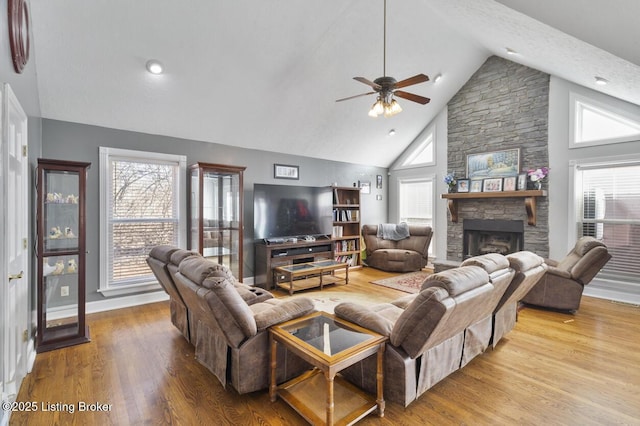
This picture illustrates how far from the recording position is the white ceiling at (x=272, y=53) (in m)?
2.85

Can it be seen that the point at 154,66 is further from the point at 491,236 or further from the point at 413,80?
the point at 491,236

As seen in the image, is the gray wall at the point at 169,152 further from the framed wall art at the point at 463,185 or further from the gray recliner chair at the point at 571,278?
the gray recliner chair at the point at 571,278

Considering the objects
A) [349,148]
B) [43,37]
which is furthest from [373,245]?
[43,37]

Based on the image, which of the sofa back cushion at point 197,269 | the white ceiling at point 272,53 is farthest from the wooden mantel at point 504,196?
the sofa back cushion at point 197,269

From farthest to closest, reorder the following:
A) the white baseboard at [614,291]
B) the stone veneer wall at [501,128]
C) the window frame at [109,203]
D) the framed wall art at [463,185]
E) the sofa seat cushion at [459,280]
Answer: the framed wall art at [463,185], the stone veneer wall at [501,128], the white baseboard at [614,291], the window frame at [109,203], the sofa seat cushion at [459,280]

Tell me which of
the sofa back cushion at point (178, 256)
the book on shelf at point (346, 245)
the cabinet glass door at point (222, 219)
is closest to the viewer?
the sofa back cushion at point (178, 256)

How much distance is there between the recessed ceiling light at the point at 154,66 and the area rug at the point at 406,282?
178 inches

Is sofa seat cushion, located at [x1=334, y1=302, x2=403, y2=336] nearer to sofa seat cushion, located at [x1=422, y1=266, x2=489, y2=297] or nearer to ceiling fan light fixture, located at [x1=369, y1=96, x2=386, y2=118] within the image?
sofa seat cushion, located at [x1=422, y1=266, x2=489, y2=297]

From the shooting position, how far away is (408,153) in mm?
7246

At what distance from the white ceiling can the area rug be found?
9.72 ft

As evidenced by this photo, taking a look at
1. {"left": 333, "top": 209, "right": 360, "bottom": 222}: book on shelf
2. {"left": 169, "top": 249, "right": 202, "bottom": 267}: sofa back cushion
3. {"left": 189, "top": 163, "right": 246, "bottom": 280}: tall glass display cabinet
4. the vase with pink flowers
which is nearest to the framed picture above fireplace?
the vase with pink flowers

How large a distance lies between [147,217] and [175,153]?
1015 millimetres

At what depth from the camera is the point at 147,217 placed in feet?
14.3

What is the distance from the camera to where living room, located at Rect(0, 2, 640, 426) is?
3.90 m
